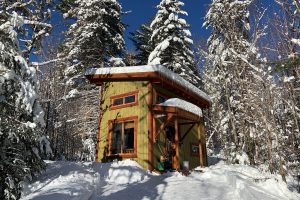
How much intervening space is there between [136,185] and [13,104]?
17.5 feet

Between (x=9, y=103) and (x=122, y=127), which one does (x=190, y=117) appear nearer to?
(x=122, y=127)

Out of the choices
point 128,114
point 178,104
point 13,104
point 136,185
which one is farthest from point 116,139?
point 13,104

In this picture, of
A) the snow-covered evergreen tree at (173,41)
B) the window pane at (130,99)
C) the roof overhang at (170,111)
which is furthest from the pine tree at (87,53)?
the roof overhang at (170,111)

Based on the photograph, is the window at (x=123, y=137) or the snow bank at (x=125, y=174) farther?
the window at (x=123, y=137)

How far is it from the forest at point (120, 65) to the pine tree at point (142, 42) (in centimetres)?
15

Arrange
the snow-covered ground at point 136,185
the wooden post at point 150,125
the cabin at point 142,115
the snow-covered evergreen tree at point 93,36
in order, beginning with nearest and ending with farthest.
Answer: the snow-covered ground at point 136,185 → the wooden post at point 150,125 → the cabin at point 142,115 → the snow-covered evergreen tree at point 93,36

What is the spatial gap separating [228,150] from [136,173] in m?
10.9

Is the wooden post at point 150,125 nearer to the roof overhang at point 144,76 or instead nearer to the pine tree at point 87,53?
the roof overhang at point 144,76

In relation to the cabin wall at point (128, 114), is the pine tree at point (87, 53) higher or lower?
higher

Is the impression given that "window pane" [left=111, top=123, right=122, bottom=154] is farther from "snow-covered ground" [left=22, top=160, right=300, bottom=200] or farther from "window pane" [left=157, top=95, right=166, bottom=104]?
"window pane" [left=157, top=95, right=166, bottom=104]

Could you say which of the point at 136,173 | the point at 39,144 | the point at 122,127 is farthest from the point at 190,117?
the point at 39,144

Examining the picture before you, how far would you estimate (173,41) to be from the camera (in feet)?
77.6

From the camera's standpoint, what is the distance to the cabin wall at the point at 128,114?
45.5 feet

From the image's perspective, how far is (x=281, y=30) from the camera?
9742 millimetres
